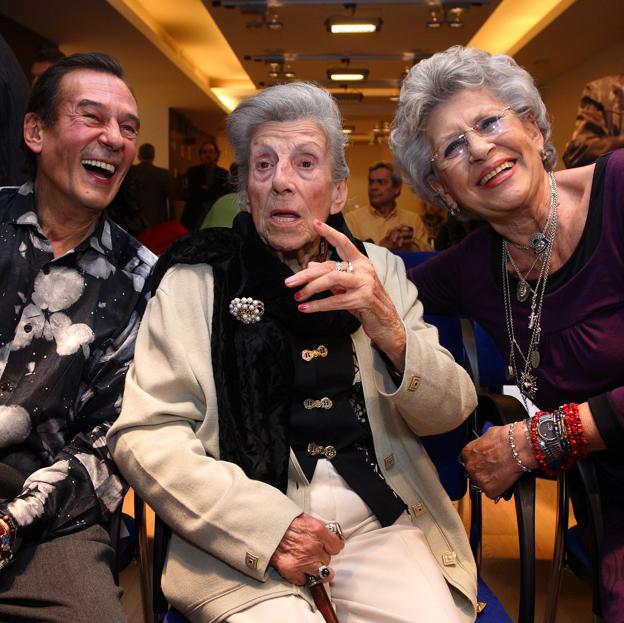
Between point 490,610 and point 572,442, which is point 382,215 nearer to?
point 572,442

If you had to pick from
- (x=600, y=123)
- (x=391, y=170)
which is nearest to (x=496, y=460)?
(x=600, y=123)

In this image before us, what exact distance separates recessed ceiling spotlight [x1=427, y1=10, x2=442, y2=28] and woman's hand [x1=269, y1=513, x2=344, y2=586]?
8.08 meters

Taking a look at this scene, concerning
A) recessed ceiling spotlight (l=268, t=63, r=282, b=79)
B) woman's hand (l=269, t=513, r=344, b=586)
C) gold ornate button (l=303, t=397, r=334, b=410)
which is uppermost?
recessed ceiling spotlight (l=268, t=63, r=282, b=79)

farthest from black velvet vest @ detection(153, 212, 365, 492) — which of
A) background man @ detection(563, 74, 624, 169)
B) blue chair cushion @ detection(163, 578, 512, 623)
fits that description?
background man @ detection(563, 74, 624, 169)

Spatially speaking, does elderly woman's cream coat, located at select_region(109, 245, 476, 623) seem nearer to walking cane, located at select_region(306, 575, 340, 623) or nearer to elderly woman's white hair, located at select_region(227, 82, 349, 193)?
walking cane, located at select_region(306, 575, 340, 623)

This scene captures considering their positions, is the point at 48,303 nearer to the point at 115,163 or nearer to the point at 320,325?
the point at 115,163

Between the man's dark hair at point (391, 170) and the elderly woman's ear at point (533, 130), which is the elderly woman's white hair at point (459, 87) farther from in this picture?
the man's dark hair at point (391, 170)

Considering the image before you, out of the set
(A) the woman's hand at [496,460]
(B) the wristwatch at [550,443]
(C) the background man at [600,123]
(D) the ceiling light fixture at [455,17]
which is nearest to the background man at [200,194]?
(C) the background man at [600,123]

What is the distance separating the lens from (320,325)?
1.69m

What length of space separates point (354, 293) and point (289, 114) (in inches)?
20.9

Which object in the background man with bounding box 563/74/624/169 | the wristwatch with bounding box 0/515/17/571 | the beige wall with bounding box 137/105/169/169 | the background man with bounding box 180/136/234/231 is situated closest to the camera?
the wristwatch with bounding box 0/515/17/571

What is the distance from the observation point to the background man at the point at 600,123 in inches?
99.0

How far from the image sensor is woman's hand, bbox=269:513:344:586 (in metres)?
1.42

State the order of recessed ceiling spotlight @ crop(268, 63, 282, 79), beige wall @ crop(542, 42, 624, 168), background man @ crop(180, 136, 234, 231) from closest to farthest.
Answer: background man @ crop(180, 136, 234, 231), beige wall @ crop(542, 42, 624, 168), recessed ceiling spotlight @ crop(268, 63, 282, 79)
